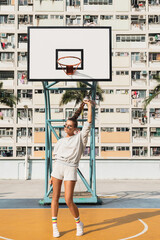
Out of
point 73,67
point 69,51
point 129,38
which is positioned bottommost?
point 73,67

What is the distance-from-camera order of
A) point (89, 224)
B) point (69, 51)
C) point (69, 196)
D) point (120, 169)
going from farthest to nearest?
point (120, 169) → point (69, 51) → point (89, 224) → point (69, 196)

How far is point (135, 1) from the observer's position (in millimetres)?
38438

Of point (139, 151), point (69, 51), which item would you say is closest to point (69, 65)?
point (69, 51)

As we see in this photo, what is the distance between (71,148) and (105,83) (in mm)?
32016

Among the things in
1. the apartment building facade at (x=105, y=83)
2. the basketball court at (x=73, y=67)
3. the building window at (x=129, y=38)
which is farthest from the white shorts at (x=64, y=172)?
the building window at (x=129, y=38)

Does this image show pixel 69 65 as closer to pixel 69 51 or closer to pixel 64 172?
pixel 69 51

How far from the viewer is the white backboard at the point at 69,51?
8.09 m

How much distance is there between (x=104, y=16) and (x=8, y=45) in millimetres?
12842

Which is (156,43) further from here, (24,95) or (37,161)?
(37,161)

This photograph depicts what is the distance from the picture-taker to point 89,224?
227 inches

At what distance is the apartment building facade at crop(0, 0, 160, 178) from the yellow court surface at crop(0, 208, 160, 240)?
2898 centimetres

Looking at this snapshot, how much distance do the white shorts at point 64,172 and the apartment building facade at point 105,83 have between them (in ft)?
102

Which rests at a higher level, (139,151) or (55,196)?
(55,196)

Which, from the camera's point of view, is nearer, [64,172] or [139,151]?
[64,172]
